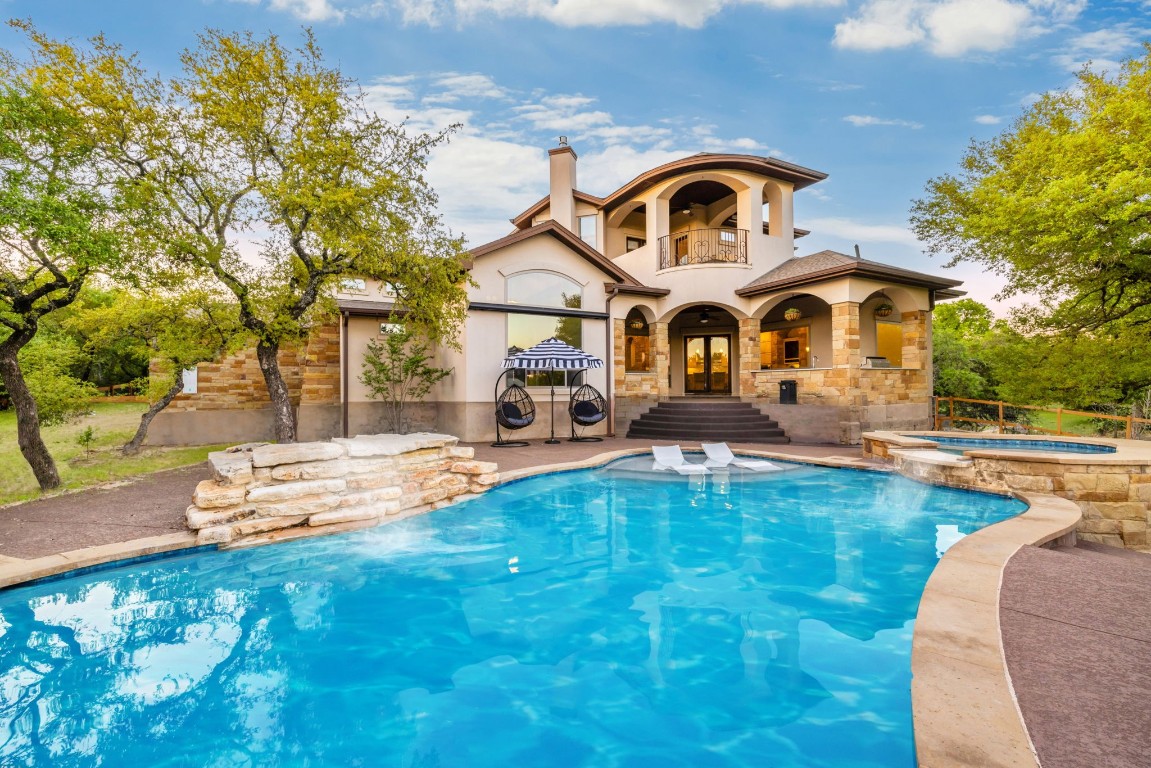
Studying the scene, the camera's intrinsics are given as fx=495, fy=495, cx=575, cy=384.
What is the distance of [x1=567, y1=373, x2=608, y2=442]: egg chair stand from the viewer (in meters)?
11.9

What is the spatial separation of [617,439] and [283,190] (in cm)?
893

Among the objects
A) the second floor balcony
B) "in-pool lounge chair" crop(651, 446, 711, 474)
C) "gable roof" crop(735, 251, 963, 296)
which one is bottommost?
"in-pool lounge chair" crop(651, 446, 711, 474)

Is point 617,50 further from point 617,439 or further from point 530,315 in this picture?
point 617,439

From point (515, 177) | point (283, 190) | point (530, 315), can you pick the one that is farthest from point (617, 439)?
point (515, 177)

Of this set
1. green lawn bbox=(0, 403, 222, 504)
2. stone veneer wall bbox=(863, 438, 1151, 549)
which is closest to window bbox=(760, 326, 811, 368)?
stone veneer wall bbox=(863, 438, 1151, 549)

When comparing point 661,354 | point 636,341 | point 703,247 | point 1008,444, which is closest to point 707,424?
point 661,354

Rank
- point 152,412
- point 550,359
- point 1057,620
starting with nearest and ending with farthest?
point 1057,620, point 152,412, point 550,359

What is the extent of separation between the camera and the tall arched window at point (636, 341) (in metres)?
16.2

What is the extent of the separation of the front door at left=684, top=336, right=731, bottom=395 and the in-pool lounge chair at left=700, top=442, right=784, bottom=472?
768 centimetres

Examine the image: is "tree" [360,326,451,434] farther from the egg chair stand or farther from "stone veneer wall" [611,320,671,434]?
"stone veneer wall" [611,320,671,434]

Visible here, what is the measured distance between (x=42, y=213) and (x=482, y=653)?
6175mm

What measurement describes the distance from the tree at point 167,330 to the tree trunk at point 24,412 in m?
1.81

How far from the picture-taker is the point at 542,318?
42.0 ft

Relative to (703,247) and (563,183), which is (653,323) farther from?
(563,183)
